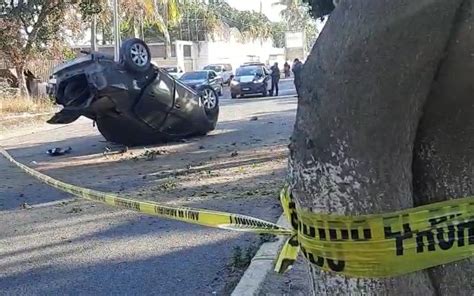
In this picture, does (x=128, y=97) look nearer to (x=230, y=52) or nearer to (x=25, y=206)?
(x=25, y=206)

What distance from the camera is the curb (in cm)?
508

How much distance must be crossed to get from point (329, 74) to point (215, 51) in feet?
229

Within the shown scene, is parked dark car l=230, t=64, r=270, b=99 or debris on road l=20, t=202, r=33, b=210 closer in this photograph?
debris on road l=20, t=202, r=33, b=210

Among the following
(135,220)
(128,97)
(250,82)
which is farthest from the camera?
(250,82)

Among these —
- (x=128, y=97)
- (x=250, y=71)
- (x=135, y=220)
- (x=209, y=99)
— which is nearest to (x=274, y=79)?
(x=250, y=71)

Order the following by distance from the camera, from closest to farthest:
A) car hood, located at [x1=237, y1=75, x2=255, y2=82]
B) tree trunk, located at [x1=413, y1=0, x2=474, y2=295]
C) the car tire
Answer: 1. tree trunk, located at [x1=413, y1=0, x2=474, y2=295]
2. the car tire
3. car hood, located at [x1=237, y1=75, x2=255, y2=82]

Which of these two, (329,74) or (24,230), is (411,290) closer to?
(329,74)

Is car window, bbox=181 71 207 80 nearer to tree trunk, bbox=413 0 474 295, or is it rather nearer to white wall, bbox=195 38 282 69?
white wall, bbox=195 38 282 69

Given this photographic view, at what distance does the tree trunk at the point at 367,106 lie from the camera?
6.59ft

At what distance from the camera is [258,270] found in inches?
217

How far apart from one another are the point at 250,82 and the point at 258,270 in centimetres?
3090

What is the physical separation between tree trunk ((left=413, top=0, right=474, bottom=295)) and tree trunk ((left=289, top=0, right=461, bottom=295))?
0.08 meters

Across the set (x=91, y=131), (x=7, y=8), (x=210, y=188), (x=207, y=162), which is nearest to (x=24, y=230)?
(x=210, y=188)

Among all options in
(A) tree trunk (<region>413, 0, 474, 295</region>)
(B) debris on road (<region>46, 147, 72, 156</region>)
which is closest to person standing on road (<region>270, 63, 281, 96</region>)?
(B) debris on road (<region>46, 147, 72, 156</region>)
